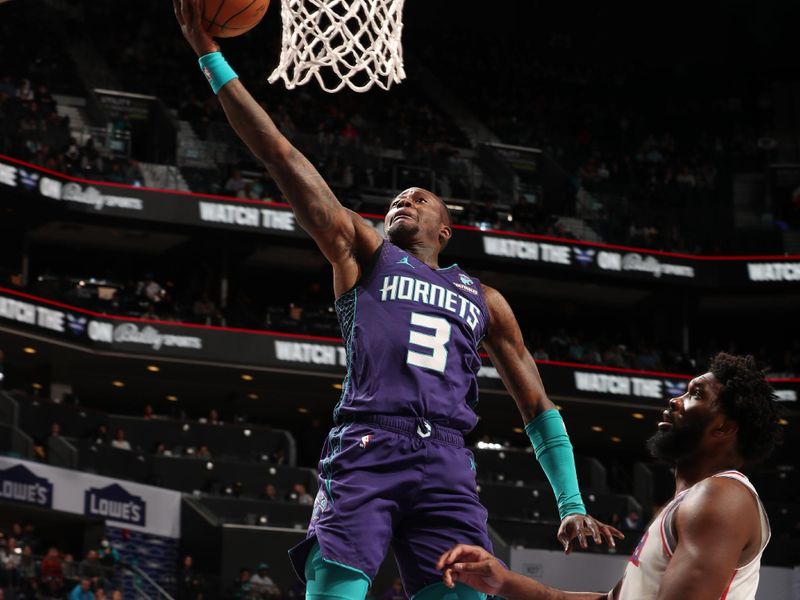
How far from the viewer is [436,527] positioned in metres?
4.61

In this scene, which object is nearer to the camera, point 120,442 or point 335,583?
point 335,583

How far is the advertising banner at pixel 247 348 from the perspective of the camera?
23375 mm

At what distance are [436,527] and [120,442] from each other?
17.9 metres

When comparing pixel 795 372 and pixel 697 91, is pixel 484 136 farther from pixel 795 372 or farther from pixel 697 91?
pixel 795 372

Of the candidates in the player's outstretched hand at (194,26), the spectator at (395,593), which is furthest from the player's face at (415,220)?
the spectator at (395,593)

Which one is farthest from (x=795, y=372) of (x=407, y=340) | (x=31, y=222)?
(x=407, y=340)

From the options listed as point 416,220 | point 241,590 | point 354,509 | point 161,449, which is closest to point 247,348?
point 161,449

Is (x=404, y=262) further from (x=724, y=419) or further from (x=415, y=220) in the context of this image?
(x=724, y=419)

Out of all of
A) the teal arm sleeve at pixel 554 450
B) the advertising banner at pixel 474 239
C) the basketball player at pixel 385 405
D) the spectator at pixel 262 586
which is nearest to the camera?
the basketball player at pixel 385 405

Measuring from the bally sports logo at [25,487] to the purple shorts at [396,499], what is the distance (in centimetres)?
1564

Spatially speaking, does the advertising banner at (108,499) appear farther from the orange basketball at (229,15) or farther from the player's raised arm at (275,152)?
the player's raised arm at (275,152)

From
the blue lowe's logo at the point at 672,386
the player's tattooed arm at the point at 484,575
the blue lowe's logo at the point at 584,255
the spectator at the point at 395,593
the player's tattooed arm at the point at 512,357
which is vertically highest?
the blue lowe's logo at the point at 584,255

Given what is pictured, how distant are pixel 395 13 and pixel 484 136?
25593 millimetres

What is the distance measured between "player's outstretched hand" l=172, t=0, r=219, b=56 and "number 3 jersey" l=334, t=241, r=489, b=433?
3.28 ft
